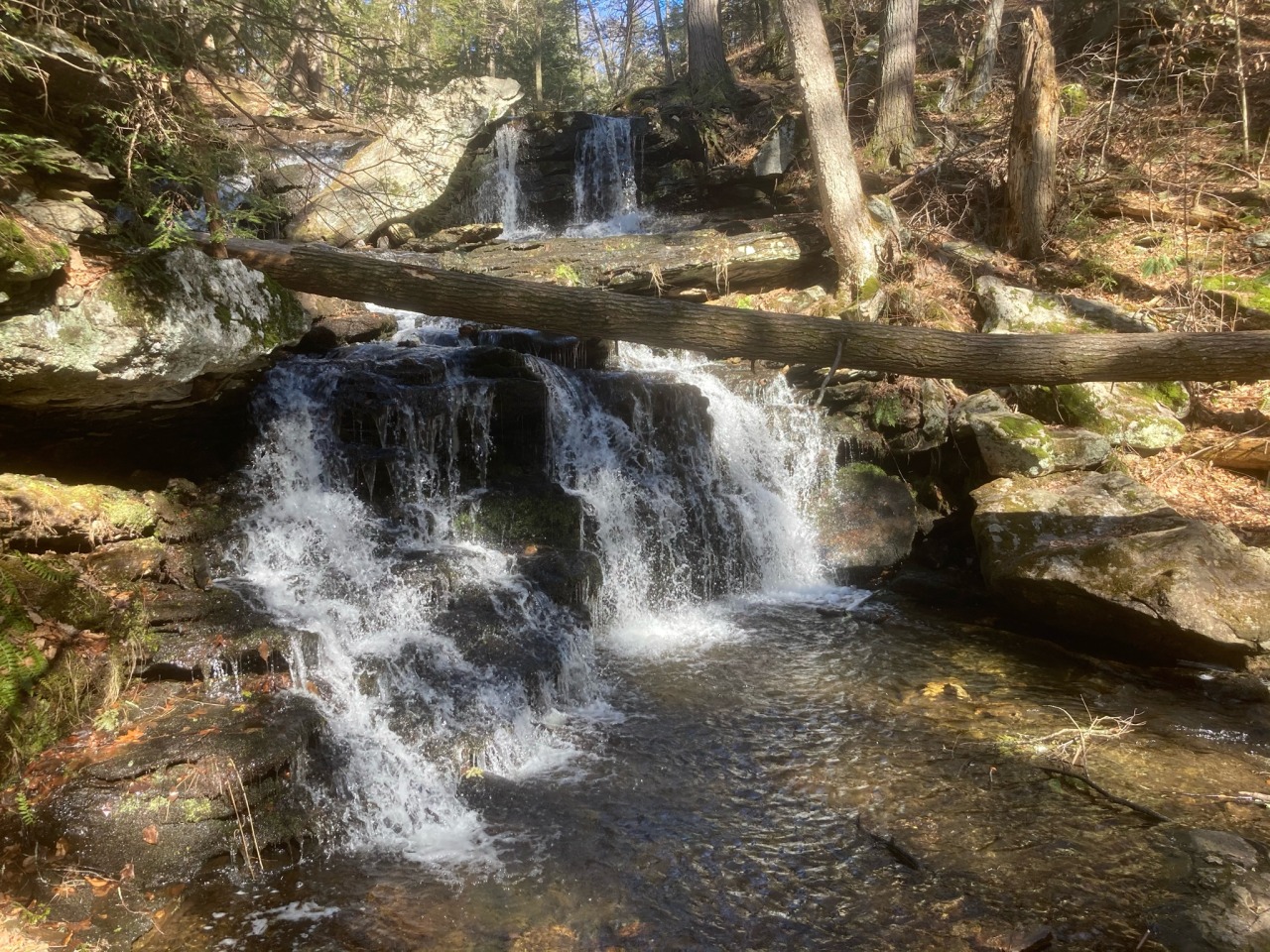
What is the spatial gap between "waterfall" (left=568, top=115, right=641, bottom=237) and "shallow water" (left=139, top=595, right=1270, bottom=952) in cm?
1161

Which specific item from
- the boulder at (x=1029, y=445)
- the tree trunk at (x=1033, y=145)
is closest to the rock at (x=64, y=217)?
the boulder at (x=1029, y=445)

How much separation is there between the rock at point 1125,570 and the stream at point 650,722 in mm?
351

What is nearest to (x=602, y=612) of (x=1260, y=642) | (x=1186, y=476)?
(x=1260, y=642)

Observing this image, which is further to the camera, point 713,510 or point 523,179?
point 523,179

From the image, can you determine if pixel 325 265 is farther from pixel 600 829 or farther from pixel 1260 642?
pixel 1260 642

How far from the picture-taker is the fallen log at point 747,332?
5887 millimetres

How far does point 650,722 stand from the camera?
5578 mm

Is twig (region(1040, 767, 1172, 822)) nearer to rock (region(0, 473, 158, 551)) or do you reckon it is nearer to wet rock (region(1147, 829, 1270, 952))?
wet rock (region(1147, 829, 1270, 952))

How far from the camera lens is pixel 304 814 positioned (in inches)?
170

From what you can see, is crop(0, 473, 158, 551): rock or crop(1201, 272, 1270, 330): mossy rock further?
crop(1201, 272, 1270, 330): mossy rock

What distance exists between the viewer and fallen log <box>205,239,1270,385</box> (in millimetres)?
5887

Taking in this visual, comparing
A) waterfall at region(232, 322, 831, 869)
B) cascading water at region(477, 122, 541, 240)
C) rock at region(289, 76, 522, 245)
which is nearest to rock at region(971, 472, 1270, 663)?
waterfall at region(232, 322, 831, 869)

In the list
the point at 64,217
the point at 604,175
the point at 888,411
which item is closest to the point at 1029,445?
the point at 888,411

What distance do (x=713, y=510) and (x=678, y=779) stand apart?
13.9ft
